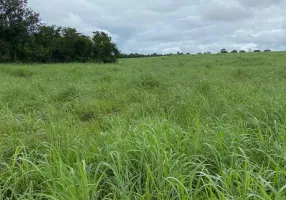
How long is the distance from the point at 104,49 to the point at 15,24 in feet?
34.1

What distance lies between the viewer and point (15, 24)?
81.7ft

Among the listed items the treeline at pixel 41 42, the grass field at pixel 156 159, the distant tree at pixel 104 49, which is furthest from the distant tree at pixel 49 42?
the grass field at pixel 156 159

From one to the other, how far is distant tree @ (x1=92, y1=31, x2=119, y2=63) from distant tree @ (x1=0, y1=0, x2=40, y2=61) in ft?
25.6

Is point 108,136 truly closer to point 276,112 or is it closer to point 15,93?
point 276,112

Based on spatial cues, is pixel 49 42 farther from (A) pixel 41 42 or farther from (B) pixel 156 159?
(B) pixel 156 159

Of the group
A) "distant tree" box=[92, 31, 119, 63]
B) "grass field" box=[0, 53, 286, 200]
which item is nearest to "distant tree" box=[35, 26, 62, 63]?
"distant tree" box=[92, 31, 119, 63]

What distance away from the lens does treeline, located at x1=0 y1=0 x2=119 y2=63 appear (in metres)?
24.8

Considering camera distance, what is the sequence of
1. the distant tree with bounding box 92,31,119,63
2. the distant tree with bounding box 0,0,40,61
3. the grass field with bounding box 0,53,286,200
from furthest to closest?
the distant tree with bounding box 92,31,119,63 < the distant tree with bounding box 0,0,40,61 < the grass field with bounding box 0,53,286,200

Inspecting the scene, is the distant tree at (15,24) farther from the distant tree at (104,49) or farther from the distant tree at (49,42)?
the distant tree at (104,49)

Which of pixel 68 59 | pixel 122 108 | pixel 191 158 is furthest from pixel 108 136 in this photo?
pixel 68 59

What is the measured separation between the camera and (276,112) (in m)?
3.07

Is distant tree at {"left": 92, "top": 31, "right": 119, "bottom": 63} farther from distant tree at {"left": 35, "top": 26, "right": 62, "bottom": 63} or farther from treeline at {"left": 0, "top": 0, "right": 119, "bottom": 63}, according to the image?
distant tree at {"left": 35, "top": 26, "right": 62, "bottom": 63}

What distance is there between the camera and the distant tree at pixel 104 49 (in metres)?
29.9

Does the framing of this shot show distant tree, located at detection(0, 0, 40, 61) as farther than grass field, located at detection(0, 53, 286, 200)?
Yes
